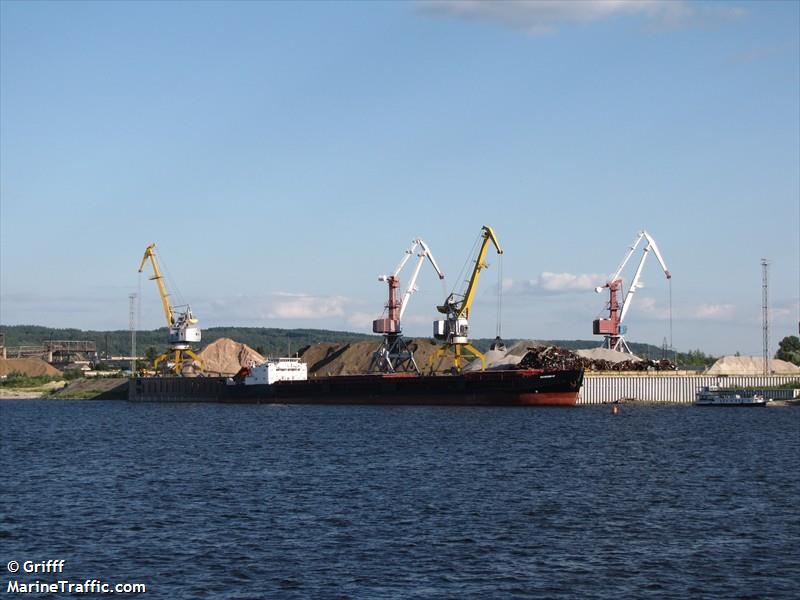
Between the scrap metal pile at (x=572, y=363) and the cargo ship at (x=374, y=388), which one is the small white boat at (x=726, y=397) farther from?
the cargo ship at (x=374, y=388)

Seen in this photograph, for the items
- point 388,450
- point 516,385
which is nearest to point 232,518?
point 388,450

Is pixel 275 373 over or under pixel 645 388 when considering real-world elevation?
over

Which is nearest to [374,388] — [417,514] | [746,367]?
[746,367]

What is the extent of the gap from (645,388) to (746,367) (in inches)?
1556

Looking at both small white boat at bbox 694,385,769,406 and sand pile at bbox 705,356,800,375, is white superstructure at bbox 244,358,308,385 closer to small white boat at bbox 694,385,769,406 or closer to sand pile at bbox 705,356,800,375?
small white boat at bbox 694,385,769,406

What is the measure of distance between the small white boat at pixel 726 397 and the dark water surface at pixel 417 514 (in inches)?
1948

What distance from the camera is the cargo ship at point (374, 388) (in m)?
136

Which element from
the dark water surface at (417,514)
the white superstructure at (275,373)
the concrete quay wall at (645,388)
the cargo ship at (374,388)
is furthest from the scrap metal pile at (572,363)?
the dark water surface at (417,514)

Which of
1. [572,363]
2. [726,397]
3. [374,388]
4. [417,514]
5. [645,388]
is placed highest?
[572,363]

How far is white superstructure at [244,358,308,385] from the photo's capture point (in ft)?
539

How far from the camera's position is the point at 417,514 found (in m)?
48.1

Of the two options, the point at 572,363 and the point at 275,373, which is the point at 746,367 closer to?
the point at 572,363

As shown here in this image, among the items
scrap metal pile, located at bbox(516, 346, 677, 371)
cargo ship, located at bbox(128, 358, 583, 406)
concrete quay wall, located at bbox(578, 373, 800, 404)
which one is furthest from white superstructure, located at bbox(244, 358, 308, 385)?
concrete quay wall, located at bbox(578, 373, 800, 404)

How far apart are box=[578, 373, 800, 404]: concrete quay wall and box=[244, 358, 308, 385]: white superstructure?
44527 millimetres
